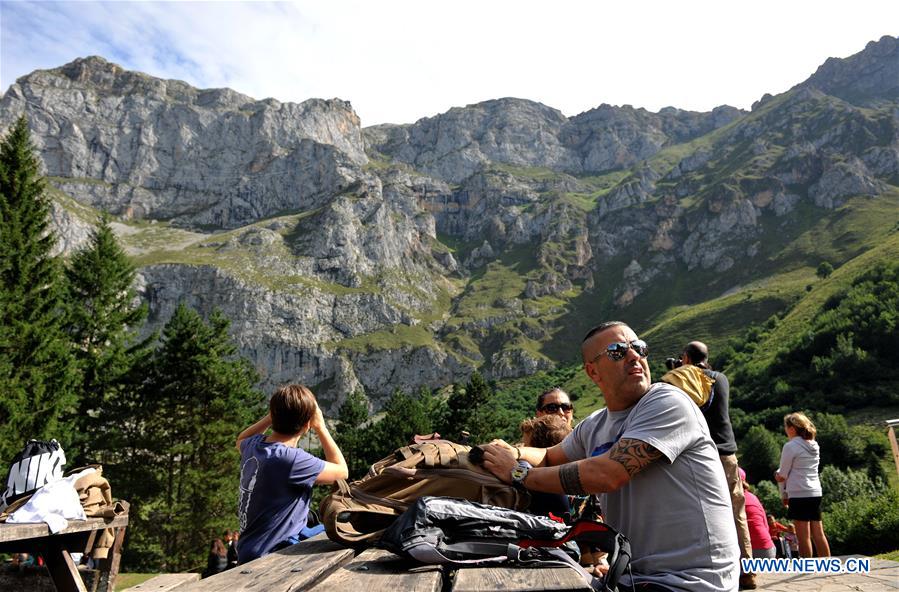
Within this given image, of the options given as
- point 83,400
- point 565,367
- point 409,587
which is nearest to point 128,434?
point 83,400

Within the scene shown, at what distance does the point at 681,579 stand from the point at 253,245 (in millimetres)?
180289

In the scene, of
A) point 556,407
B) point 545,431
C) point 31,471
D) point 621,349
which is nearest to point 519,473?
point 621,349

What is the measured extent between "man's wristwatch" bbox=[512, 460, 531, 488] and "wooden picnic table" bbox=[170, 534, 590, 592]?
0.91m

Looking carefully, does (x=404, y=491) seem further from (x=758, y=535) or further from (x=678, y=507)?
(x=758, y=535)

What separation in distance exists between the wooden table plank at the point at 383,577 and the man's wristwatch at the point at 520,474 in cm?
95

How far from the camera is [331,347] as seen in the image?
157625 mm

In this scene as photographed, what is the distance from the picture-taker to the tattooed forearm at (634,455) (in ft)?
9.54

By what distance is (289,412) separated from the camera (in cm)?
456

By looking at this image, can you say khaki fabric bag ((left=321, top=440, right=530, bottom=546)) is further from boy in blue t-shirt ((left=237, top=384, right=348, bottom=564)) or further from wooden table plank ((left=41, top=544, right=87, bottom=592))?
wooden table plank ((left=41, top=544, right=87, bottom=592))

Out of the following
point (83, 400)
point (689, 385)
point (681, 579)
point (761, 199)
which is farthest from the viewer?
point (761, 199)

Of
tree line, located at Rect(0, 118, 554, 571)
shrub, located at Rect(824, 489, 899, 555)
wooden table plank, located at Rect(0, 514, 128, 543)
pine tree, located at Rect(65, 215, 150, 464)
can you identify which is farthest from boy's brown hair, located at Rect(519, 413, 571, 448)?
pine tree, located at Rect(65, 215, 150, 464)

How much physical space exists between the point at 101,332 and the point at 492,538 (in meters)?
36.7

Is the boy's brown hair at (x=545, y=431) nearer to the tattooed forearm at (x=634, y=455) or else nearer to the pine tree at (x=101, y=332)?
the tattooed forearm at (x=634, y=455)

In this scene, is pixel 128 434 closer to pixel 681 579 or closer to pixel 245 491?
pixel 245 491
